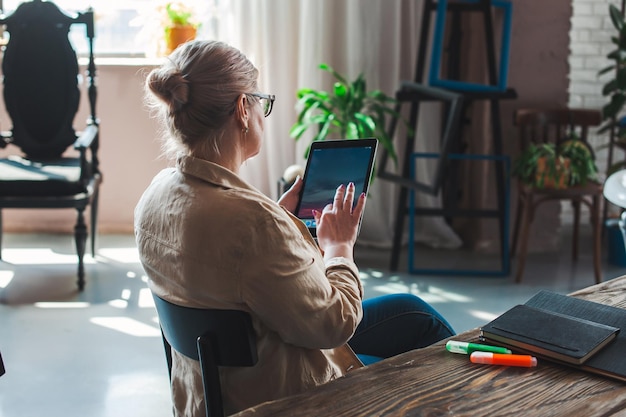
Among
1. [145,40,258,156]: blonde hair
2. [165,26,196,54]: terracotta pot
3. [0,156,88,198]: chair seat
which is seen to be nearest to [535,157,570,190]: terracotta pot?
[165,26,196,54]: terracotta pot

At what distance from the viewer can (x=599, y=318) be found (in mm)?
1367

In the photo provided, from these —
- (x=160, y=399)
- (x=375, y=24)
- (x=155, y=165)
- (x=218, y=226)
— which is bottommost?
(x=160, y=399)

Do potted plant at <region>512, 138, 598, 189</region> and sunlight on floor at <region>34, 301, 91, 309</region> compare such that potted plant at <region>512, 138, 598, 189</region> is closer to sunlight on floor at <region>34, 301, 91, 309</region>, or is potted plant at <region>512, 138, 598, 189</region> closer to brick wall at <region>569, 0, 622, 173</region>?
brick wall at <region>569, 0, 622, 173</region>

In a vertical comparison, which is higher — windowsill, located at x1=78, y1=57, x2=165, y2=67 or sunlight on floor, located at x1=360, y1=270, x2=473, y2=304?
windowsill, located at x1=78, y1=57, x2=165, y2=67

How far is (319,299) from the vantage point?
1.21 meters

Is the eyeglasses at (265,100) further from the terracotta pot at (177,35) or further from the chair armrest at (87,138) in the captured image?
the terracotta pot at (177,35)

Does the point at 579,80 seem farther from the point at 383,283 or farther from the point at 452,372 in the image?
the point at 452,372

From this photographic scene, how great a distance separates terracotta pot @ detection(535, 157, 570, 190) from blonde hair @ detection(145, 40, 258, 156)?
101 inches

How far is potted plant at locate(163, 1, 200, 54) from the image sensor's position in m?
4.29

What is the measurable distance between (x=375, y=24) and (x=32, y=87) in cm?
178

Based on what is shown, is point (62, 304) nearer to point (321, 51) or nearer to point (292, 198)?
point (321, 51)

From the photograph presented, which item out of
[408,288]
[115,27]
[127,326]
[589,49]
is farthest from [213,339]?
[589,49]

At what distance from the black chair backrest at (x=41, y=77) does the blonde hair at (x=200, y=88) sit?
2.77 metres

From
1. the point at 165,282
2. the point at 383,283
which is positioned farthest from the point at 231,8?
the point at 165,282
